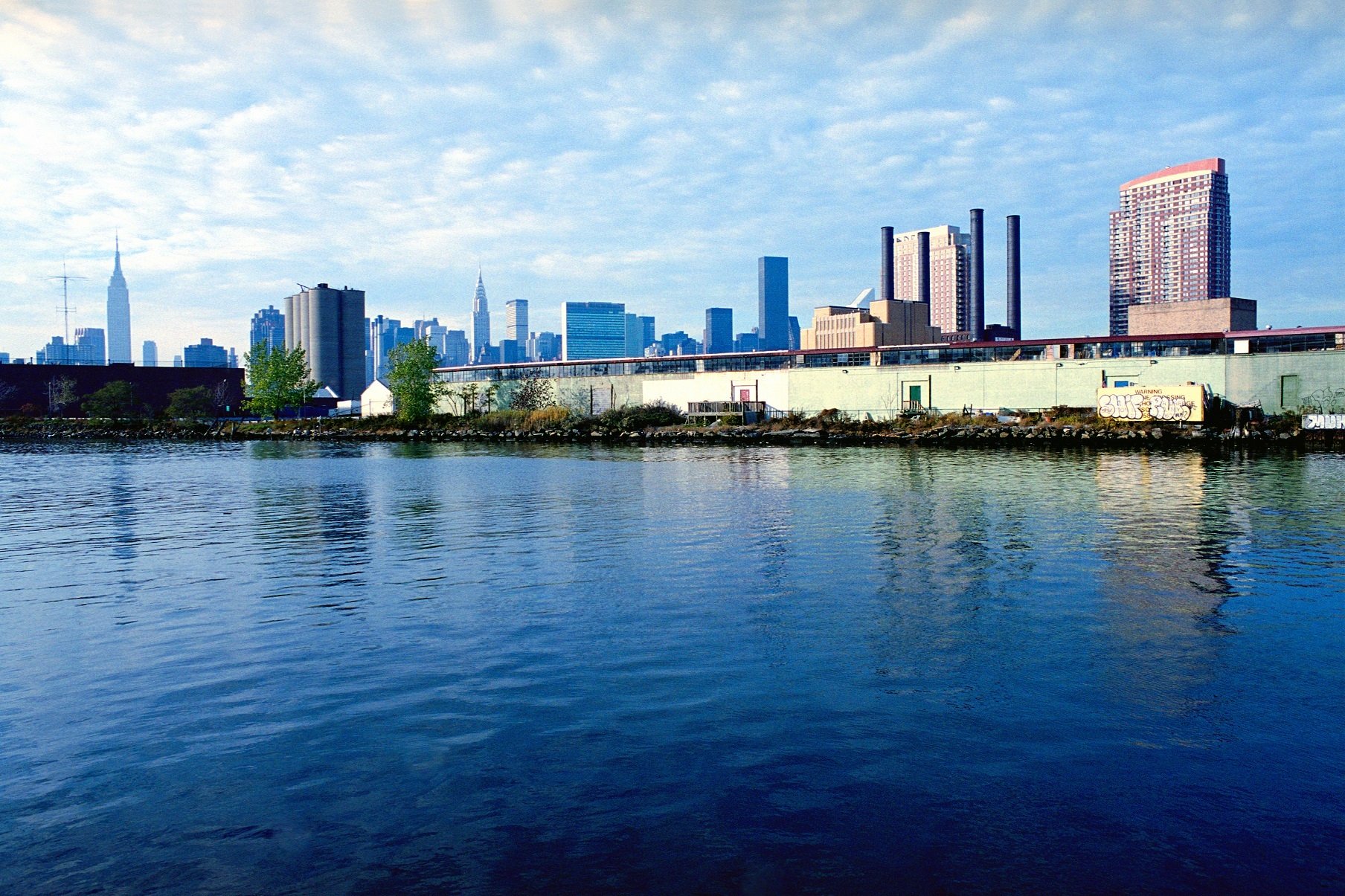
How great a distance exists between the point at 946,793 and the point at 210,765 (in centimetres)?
758

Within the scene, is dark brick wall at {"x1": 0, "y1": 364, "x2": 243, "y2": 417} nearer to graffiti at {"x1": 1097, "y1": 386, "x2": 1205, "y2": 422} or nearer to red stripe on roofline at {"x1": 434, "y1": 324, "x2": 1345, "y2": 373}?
red stripe on roofline at {"x1": 434, "y1": 324, "x2": 1345, "y2": 373}

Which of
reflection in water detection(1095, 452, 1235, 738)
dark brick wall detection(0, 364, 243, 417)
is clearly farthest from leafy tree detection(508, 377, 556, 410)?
reflection in water detection(1095, 452, 1235, 738)

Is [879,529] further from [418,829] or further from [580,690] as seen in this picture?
[418,829]

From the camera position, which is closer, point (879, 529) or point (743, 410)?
point (879, 529)

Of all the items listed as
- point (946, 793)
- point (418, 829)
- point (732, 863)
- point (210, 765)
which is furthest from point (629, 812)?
point (210, 765)

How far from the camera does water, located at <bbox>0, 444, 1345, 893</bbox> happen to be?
8211mm

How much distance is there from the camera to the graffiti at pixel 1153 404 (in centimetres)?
7538

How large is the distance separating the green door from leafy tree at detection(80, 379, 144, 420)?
134m

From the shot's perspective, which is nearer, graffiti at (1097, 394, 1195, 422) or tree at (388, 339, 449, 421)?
graffiti at (1097, 394, 1195, 422)

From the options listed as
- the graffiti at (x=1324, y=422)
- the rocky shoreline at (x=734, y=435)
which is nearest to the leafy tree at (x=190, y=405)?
the rocky shoreline at (x=734, y=435)

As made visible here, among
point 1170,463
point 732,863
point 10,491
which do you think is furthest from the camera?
point 1170,463

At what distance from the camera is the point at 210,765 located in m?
10.2

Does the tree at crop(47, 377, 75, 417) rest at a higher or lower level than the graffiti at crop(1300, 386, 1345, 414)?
higher

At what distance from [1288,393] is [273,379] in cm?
10991
